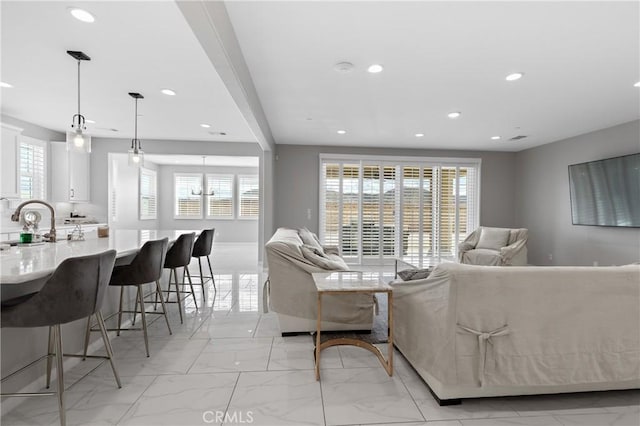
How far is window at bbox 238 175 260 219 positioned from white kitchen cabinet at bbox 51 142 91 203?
4503 mm

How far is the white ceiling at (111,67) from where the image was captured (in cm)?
215

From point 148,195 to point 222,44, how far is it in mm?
8015

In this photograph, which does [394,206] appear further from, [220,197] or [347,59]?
[220,197]

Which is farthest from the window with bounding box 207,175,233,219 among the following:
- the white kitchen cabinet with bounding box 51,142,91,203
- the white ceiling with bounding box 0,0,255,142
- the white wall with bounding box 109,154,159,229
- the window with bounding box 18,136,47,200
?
the white ceiling with bounding box 0,0,255,142

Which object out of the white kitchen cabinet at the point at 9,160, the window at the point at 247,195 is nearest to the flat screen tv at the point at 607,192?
the window at the point at 247,195

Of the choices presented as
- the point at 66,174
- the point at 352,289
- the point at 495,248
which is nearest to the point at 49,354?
the point at 352,289

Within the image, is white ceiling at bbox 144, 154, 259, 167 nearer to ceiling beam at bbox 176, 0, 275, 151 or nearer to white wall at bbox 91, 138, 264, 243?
white wall at bbox 91, 138, 264, 243

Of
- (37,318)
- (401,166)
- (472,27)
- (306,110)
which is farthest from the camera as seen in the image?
(401,166)

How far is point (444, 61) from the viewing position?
112 inches

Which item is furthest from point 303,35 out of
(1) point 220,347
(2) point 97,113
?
(2) point 97,113

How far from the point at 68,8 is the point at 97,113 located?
2730 millimetres

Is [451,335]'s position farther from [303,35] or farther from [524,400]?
[303,35]

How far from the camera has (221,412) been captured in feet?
5.96

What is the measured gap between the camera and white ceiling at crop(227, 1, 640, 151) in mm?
2160
